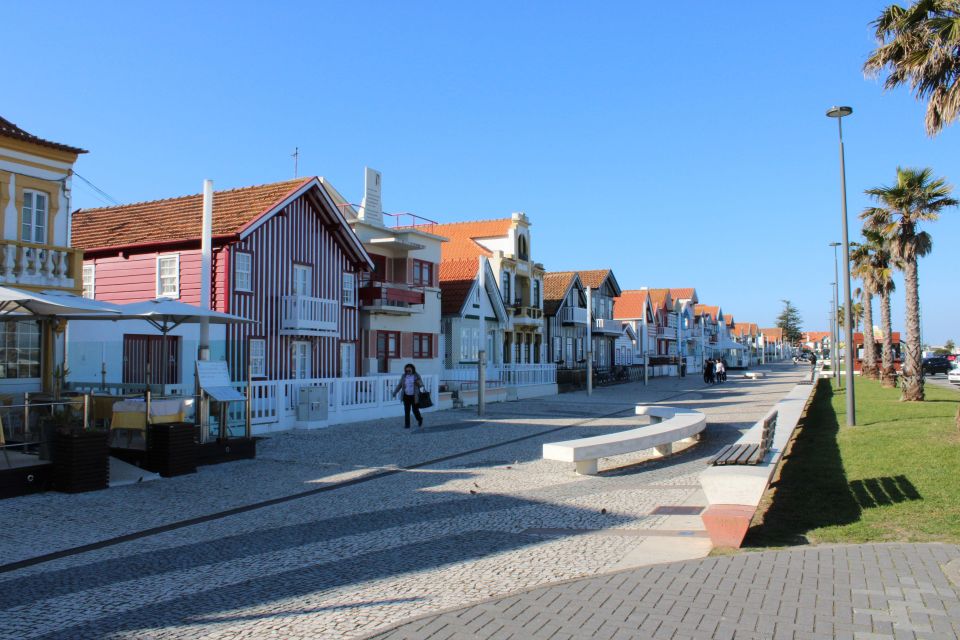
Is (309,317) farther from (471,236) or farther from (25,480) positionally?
(471,236)

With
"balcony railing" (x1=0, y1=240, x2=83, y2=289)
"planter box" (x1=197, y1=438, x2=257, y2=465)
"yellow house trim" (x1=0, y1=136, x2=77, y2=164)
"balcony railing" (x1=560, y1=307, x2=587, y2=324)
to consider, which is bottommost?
"planter box" (x1=197, y1=438, x2=257, y2=465)

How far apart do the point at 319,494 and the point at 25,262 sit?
9.22m

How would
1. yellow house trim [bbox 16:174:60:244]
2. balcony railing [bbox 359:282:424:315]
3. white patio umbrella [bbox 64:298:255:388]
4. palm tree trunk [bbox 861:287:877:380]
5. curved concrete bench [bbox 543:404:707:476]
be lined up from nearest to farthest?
curved concrete bench [bbox 543:404:707:476]
white patio umbrella [bbox 64:298:255:388]
yellow house trim [bbox 16:174:60:244]
balcony railing [bbox 359:282:424:315]
palm tree trunk [bbox 861:287:877:380]

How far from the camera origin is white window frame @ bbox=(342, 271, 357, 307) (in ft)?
82.6

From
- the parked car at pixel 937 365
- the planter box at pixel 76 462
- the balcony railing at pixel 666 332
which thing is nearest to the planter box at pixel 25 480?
the planter box at pixel 76 462

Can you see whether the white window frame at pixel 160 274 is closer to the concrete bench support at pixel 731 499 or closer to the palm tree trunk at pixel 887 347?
the concrete bench support at pixel 731 499

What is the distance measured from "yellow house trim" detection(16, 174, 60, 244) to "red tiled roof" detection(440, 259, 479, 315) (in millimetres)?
19395

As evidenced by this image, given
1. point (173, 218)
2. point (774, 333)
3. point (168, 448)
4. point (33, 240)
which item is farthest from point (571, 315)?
point (774, 333)

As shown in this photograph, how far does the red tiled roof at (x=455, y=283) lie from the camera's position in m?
34.1

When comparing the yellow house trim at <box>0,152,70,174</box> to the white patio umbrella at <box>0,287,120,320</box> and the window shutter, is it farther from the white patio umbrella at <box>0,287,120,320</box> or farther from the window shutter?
the window shutter

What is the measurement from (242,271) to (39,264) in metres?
5.84

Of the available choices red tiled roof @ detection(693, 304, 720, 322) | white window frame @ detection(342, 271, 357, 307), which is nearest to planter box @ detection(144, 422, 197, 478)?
white window frame @ detection(342, 271, 357, 307)

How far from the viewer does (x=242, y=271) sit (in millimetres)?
20656

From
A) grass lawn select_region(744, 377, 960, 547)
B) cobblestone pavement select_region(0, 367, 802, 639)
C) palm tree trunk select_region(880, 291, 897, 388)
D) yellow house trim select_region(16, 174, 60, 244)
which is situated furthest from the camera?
palm tree trunk select_region(880, 291, 897, 388)
